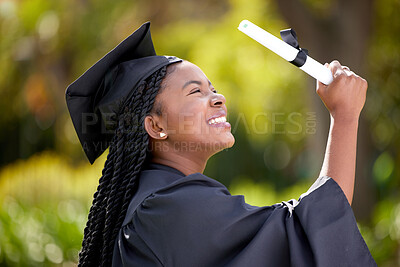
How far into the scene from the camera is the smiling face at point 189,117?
234cm

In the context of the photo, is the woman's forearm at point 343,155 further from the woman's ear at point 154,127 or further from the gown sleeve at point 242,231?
the woman's ear at point 154,127

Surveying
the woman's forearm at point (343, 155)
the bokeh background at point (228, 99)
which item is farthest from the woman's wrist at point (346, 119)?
the bokeh background at point (228, 99)

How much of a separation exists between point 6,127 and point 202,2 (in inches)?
304

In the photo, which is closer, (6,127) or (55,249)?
(55,249)

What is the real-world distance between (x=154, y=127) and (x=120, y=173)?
22 cm

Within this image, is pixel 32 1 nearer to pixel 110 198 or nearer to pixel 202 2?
pixel 202 2

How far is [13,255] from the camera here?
6.39 metres

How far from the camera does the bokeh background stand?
295 inches

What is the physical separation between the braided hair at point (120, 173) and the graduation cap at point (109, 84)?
36 mm

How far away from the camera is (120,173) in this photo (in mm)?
2361

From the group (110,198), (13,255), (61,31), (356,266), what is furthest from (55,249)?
(61,31)

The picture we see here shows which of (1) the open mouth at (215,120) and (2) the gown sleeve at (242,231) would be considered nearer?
(2) the gown sleeve at (242,231)

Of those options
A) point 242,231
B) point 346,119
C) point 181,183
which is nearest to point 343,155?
point 346,119

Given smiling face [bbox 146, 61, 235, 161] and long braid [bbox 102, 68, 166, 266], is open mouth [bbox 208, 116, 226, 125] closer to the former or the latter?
smiling face [bbox 146, 61, 235, 161]
